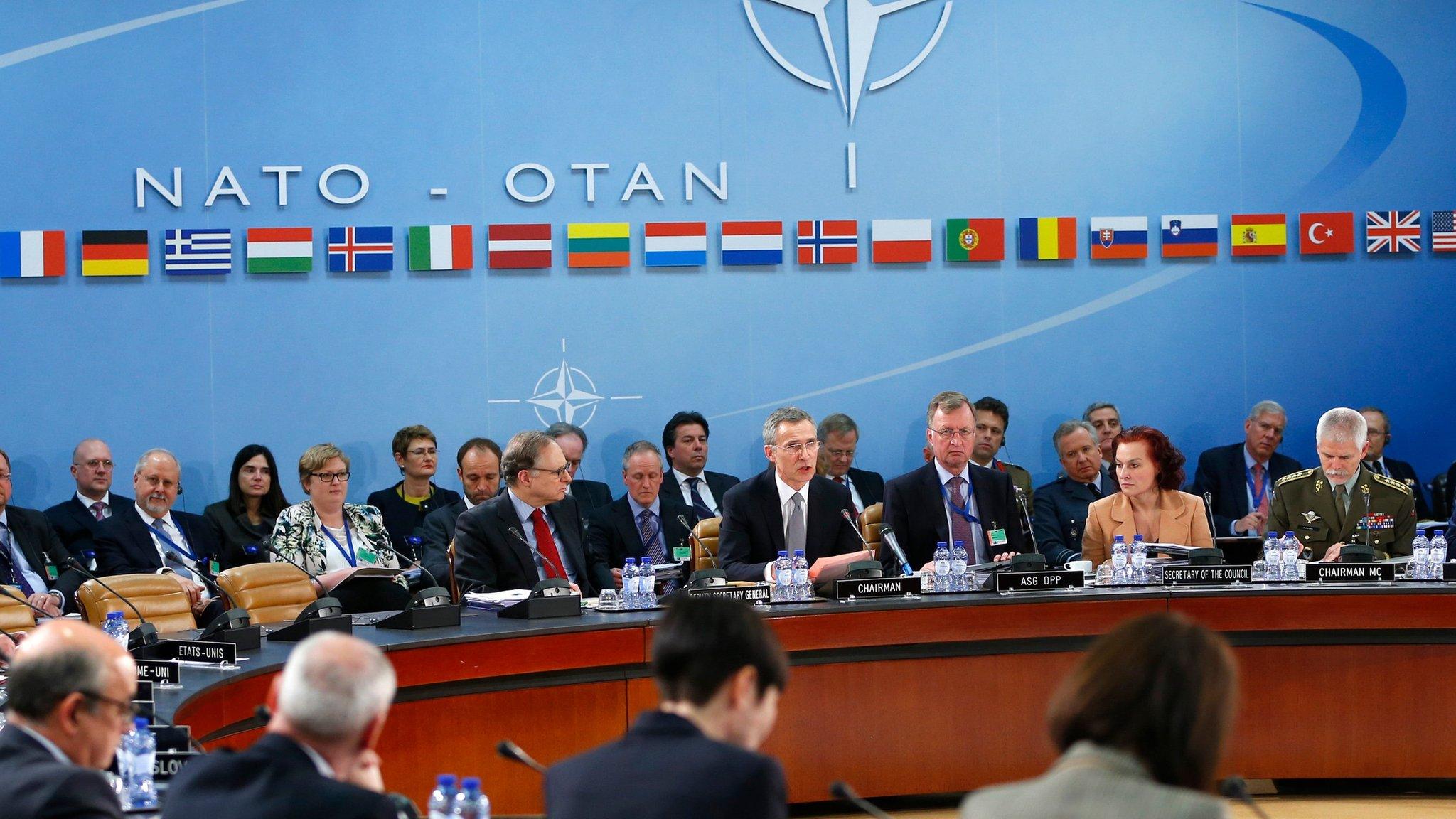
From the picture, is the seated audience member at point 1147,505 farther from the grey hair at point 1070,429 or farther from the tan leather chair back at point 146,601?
the tan leather chair back at point 146,601

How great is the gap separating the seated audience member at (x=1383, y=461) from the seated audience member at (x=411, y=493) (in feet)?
14.1

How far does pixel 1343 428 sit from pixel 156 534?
184 inches

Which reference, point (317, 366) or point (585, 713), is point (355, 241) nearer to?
point (317, 366)

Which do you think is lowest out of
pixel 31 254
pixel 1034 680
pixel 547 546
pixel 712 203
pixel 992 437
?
pixel 1034 680

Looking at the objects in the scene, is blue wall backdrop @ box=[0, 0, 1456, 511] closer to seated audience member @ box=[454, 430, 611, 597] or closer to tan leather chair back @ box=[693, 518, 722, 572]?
tan leather chair back @ box=[693, 518, 722, 572]

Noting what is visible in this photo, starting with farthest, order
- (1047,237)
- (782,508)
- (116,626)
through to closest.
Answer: (1047,237) < (782,508) < (116,626)

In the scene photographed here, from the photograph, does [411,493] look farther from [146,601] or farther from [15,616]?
[15,616]

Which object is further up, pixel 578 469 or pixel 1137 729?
pixel 578 469

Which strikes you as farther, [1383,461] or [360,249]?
[1383,461]

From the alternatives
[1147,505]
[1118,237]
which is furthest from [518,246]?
[1147,505]

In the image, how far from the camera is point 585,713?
4.25m

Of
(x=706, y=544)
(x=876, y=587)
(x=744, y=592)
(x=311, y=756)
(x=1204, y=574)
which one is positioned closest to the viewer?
(x=311, y=756)

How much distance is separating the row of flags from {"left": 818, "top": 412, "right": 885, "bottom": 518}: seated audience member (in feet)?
2.80

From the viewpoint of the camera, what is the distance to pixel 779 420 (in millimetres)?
5227
